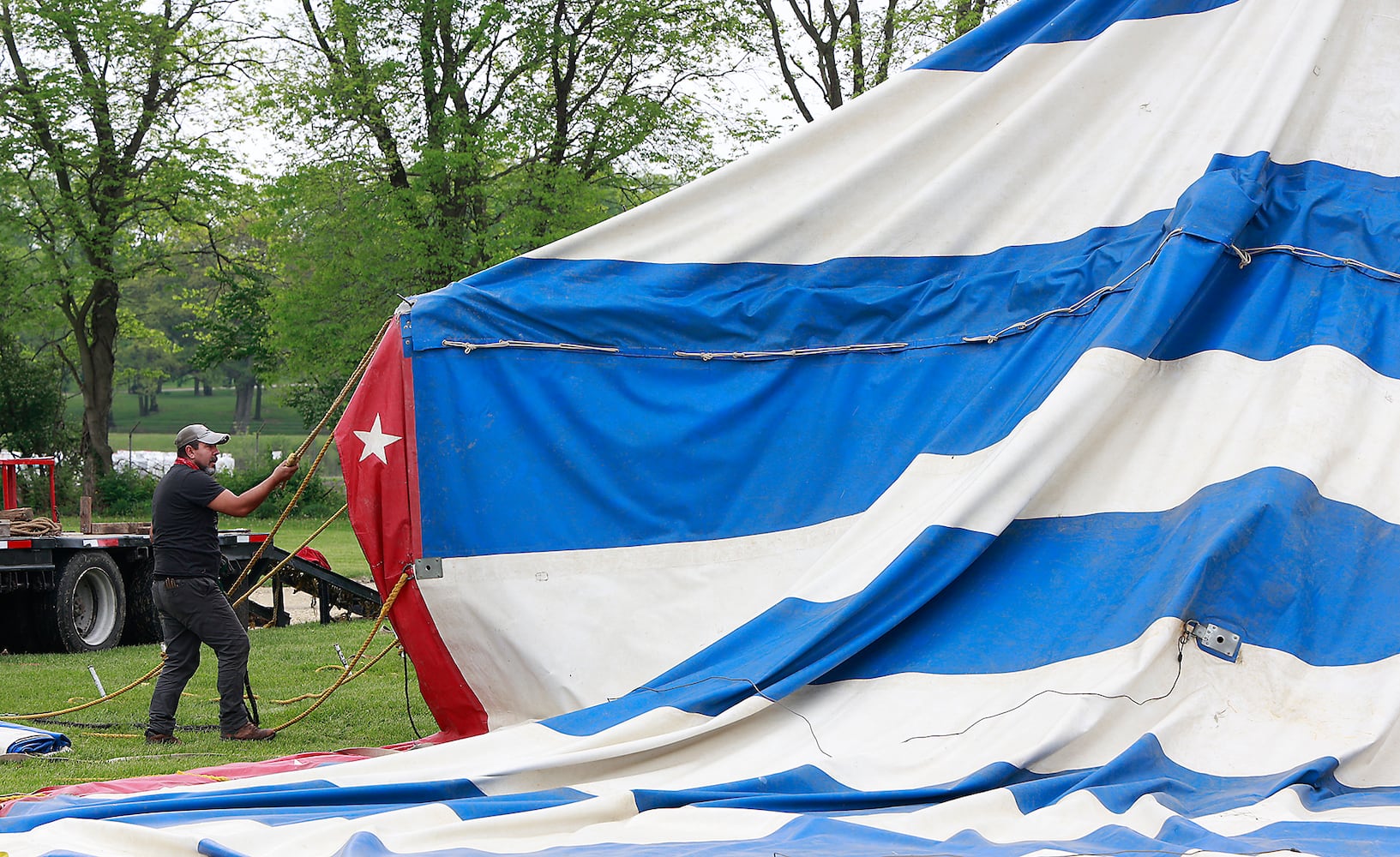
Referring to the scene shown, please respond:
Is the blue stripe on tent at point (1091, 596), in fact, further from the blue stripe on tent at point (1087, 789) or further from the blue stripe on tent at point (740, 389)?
the blue stripe on tent at point (740, 389)

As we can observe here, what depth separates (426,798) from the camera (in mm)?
4098

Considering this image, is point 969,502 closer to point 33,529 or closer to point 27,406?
point 33,529

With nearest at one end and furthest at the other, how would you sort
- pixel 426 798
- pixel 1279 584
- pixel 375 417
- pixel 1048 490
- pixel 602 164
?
pixel 426 798 < pixel 1279 584 < pixel 1048 490 < pixel 375 417 < pixel 602 164

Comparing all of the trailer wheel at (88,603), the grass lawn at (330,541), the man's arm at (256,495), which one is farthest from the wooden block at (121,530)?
the man's arm at (256,495)

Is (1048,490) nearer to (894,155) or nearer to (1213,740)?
(1213,740)

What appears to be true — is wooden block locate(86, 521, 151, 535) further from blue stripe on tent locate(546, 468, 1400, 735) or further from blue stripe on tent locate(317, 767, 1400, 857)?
blue stripe on tent locate(317, 767, 1400, 857)

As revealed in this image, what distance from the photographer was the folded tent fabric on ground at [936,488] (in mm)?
3930

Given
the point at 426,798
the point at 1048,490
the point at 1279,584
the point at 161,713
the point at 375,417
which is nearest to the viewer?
the point at 426,798

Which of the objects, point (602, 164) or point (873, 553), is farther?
point (602, 164)

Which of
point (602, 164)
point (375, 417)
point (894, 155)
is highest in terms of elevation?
point (602, 164)

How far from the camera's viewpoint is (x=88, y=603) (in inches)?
410

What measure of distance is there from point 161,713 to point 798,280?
373 centimetres

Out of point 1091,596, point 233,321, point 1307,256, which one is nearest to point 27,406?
point 233,321

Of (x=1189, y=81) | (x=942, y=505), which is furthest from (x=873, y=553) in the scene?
(x=1189, y=81)
